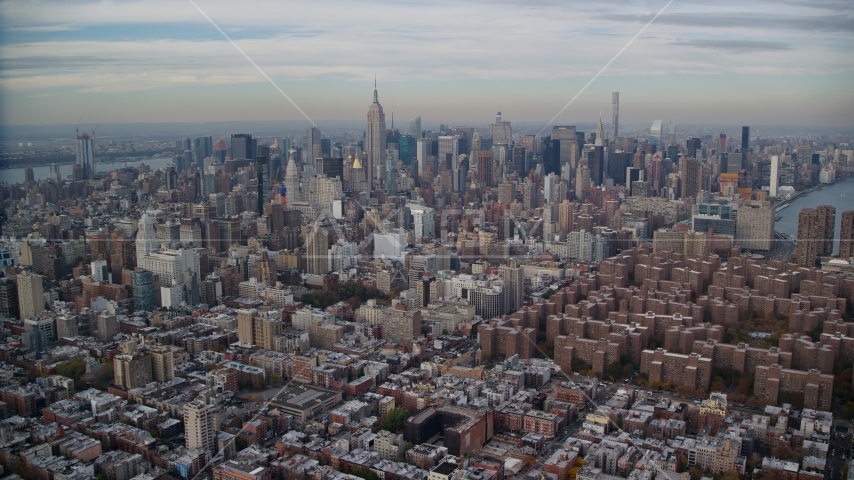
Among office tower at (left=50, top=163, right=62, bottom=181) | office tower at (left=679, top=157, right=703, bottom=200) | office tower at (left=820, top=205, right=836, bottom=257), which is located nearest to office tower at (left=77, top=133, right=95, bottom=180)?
office tower at (left=50, top=163, right=62, bottom=181)

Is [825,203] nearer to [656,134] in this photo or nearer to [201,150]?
[656,134]

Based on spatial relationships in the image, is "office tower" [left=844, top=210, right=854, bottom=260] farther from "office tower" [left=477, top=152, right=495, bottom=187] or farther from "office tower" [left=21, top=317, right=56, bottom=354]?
"office tower" [left=21, top=317, right=56, bottom=354]

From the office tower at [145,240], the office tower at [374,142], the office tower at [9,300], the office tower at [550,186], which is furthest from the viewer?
the office tower at [550,186]

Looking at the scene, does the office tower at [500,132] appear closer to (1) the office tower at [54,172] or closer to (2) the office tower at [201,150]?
(2) the office tower at [201,150]

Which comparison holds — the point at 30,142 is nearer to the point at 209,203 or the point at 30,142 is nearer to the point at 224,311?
the point at 224,311

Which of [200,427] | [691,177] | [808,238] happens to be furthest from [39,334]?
[691,177]

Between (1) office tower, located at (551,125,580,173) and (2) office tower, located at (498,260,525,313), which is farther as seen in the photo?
(1) office tower, located at (551,125,580,173)

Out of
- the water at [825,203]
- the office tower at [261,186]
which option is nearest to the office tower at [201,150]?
the office tower at [261,186]
